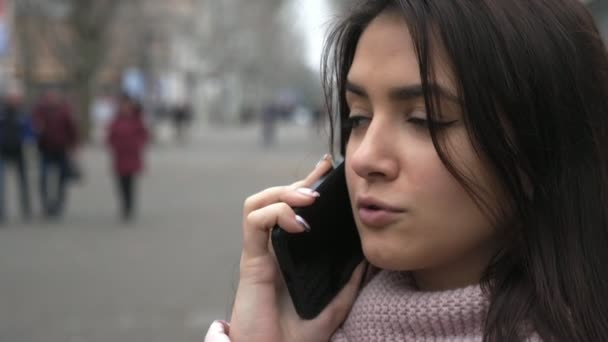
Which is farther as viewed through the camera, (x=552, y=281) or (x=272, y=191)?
(x=272, y=191)

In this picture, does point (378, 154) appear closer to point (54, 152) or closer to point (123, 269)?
point (123, 269)

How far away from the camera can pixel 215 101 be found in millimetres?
76875

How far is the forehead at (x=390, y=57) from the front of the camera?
59.2 inches

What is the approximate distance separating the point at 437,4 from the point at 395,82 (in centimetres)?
14

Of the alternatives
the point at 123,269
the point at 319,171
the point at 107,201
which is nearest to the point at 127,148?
the point at 107,201

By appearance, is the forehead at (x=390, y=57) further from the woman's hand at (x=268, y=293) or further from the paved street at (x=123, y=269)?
the paved street at (x=123, y=269)

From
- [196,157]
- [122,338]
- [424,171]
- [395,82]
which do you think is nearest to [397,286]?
[424,171]

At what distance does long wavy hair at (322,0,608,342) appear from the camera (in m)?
1.48

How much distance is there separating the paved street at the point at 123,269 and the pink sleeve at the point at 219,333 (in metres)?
0.69

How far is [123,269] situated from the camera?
30.9ft

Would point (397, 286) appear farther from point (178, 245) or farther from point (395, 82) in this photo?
point (178, 245)

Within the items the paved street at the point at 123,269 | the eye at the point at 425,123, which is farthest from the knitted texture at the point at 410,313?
the paved street at the point at 123,269

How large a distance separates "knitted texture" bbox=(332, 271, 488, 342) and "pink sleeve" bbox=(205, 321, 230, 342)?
7.9 inches

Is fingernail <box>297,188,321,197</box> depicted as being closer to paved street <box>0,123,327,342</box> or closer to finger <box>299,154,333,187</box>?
finger <box>299,154,333,187</box>
